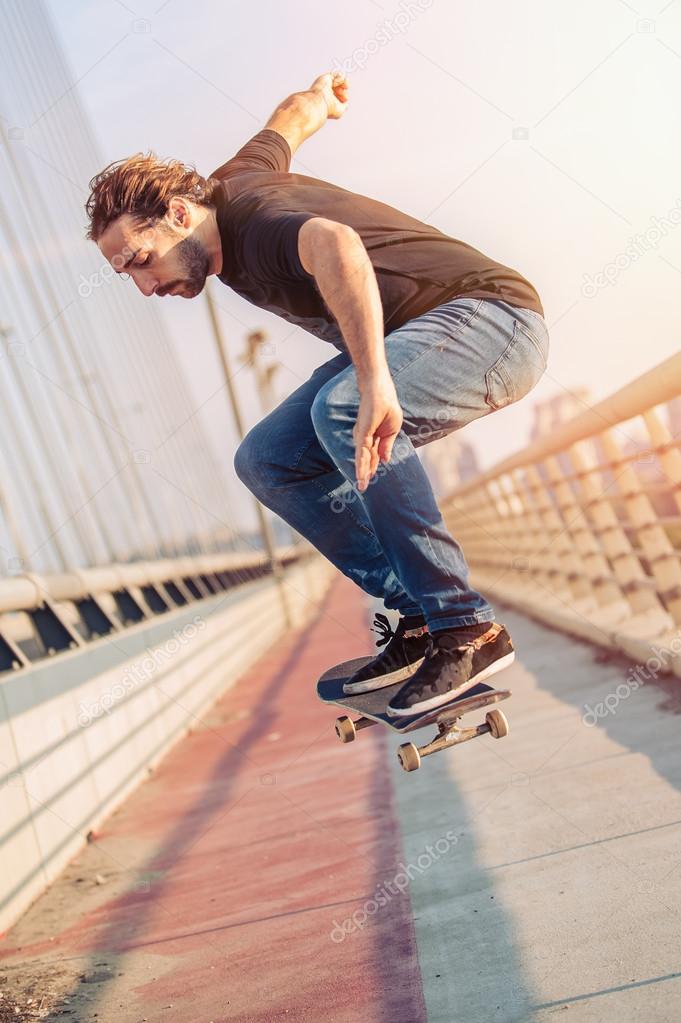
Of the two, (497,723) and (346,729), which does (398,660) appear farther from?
(497,723)

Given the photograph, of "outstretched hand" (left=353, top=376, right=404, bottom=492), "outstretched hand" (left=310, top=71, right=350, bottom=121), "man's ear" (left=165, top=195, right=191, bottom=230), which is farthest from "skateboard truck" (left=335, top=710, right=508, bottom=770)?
"outstretched hand" (left=310, top=71, right=350, bottom=121)

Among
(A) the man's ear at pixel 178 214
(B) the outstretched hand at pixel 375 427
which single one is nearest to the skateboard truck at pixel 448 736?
(B) the outstretched hand at pixel 375 427

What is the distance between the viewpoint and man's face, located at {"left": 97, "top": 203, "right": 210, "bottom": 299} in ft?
8.64

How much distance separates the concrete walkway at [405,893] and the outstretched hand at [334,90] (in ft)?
7.88

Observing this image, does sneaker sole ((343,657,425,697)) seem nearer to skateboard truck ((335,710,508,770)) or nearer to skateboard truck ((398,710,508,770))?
skateboard truck ((335,710,508,770))

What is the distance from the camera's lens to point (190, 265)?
8.75 feet

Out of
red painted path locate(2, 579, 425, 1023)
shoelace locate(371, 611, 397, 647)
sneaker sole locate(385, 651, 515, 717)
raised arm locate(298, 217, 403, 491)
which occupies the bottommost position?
red painted path locate(2, 579, 425, 1023)

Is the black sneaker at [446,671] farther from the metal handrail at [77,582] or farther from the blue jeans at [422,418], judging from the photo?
the metal handrail at [77,582]

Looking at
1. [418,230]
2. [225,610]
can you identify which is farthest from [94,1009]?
[225,610]

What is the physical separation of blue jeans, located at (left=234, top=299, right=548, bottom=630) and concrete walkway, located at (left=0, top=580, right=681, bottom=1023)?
82 centimetres

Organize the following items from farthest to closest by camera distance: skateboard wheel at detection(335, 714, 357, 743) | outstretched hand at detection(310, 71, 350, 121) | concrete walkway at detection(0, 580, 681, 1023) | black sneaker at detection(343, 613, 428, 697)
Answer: outstretched hand at detection(310, 71, 350, 121) < black sneaker at detection(343, 613, 428, 697) < skateboard wheel at detection(335, 714, 357, 743) < concrete walkway at detection(0, 580, 681, 1023)

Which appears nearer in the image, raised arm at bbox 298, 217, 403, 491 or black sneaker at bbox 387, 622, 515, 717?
raised arm at bbox 298, 217, 403, 491

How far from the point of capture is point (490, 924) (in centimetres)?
281

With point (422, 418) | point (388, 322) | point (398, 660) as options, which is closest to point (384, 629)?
point (398, 660)
